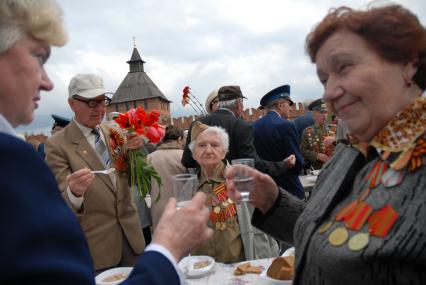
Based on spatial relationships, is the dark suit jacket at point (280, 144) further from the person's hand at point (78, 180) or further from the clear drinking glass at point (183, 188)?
the clear drinking glass at point (183, 188)

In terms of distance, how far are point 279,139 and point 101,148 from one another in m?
2.79

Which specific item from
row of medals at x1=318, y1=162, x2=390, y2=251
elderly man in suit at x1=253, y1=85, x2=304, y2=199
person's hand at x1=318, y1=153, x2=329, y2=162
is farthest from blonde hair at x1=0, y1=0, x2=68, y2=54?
person's hand at x1=318, y1=153, x2=329, y2=162

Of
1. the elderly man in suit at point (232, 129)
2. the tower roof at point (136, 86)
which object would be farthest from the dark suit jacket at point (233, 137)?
the tower roof at point (136, 86)

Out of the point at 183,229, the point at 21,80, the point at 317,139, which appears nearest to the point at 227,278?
the point at 183,229

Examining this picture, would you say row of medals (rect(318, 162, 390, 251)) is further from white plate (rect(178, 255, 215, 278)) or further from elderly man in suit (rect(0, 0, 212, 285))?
white plate (rect(178, 255, 215, 278))

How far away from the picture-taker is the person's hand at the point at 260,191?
1836mm

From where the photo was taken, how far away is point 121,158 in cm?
322

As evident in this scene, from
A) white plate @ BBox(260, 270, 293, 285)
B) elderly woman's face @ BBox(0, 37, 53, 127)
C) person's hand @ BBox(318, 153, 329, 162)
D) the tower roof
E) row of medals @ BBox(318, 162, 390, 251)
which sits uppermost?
the tower roof

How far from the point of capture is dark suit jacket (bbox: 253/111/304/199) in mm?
4852

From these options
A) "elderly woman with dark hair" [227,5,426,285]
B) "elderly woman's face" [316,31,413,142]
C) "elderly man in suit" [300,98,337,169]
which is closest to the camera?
"elderly woman with dark hair" [227,5,426,285]

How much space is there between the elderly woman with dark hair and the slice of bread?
59 centimetres

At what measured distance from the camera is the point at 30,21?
1055 mm

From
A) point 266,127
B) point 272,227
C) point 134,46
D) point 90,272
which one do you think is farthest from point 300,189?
point 134,46

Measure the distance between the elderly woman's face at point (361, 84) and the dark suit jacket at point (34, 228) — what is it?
1.17 m
